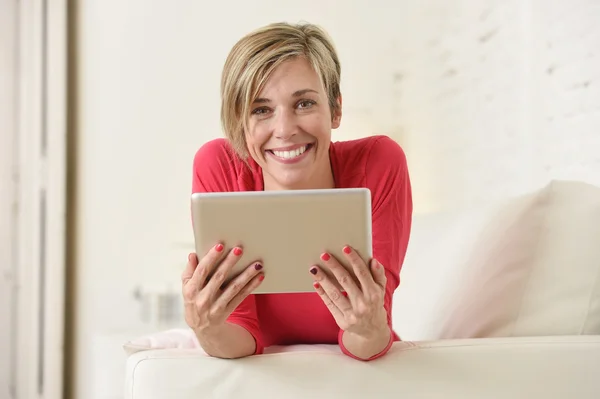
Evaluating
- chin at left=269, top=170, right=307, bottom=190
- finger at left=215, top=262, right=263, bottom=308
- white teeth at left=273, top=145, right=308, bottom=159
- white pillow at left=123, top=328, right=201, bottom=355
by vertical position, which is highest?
white teeth at left=273, top=145, right=308, bottom=159

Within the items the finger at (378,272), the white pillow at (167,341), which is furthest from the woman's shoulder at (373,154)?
the white pillow at (167,341)

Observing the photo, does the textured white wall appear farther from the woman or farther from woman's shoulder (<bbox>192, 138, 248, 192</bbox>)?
woman's shoulder (<bbox>192, 138, 248, 192</bbox>)

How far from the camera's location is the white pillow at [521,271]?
1395 millimetres

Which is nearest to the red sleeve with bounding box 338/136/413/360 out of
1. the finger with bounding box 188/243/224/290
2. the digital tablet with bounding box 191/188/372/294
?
the digital tablet with bounding box 191/188/372/294

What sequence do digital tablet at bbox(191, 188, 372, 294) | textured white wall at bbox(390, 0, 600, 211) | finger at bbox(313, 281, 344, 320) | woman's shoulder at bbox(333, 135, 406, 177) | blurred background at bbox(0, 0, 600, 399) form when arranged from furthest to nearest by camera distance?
blurred background at bbox(0, 0, 600, 399)
textured white wall at bbox(390, 0, 600, 211)
woman's shoulder at bbox(333, 135, 406, 177)
finger at bbox(313, 281, 344, 320)
digital tablet at bbox(191, 188, 372, 294)

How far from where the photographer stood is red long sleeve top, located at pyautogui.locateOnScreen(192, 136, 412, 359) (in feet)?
4.62

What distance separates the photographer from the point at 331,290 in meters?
1.18

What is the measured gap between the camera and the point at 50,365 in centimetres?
345

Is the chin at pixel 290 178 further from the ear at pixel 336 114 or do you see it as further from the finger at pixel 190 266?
the finger at pixel 190 266

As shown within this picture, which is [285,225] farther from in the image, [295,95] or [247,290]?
[295,95]

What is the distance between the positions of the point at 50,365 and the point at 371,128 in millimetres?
1909

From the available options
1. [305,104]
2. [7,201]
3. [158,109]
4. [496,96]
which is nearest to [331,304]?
[305,104]

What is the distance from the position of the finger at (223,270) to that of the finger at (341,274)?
0.45 feet

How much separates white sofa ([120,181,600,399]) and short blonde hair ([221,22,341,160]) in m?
0.45
